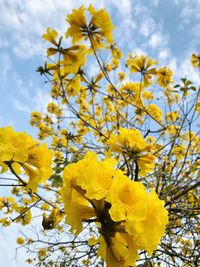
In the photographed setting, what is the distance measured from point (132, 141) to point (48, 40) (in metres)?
1.51

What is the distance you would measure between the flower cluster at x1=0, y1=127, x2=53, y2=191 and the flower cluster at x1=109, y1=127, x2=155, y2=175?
30.0 inches

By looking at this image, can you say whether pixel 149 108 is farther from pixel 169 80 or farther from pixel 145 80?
pixel 145 80

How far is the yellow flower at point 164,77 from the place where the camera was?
4.32 meters

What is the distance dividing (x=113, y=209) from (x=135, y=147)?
1209mm

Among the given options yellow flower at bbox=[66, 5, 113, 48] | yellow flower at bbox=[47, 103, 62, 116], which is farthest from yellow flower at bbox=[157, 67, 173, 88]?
yellow flower at bbox=[47, 103, 62, 116]

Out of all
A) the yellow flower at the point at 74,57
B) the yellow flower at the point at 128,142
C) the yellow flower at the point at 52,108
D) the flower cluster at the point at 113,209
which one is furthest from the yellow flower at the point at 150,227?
the yellow flower at the point at 52,108

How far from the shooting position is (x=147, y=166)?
7.27 ft

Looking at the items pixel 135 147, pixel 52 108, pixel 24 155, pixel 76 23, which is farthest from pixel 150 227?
pixel 52 108

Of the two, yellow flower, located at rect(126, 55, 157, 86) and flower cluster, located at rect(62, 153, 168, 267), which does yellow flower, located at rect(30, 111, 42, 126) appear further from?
flower cluster, located at rect(62, 153, 168, 267)

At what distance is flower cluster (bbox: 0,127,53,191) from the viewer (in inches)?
55.2

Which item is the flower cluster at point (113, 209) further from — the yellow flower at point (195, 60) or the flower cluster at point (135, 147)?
the yellow flower at point (195, 60)

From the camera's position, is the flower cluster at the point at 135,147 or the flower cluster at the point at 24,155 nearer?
the flower cluster at the point at 24,155

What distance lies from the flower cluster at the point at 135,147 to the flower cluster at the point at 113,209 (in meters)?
1.05

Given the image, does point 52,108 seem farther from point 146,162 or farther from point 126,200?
point 126,200
